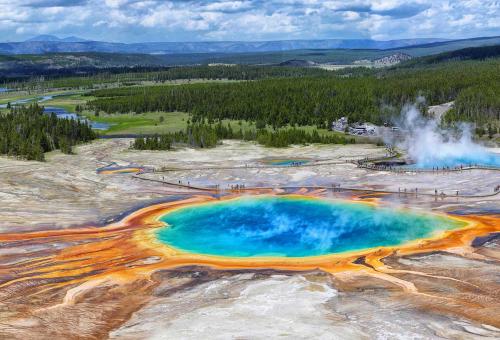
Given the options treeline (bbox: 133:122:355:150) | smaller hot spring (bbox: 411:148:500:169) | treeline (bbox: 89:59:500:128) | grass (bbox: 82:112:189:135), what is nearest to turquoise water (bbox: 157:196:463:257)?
smaller hot spring (bbox: 411:148:500:169)

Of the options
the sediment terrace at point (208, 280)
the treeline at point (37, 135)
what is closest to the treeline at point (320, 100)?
the treeline at point (37, 135)

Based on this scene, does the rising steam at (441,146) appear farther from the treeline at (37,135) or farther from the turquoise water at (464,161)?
the treeline at (37,135)

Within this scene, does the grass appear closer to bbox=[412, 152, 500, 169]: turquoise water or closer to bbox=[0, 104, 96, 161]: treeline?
bbox=[0, 104, 96, 161]: treeline

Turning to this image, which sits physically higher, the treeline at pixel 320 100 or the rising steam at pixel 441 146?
the treeline at pixel 320 100

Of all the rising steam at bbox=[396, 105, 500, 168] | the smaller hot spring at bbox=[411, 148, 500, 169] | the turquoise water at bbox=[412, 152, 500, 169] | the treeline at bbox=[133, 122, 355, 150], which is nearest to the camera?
the smaller hot spring at bbox=[411, 148, 500, 169]

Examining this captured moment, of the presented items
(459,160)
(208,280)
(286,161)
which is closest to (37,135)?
(286,161)
